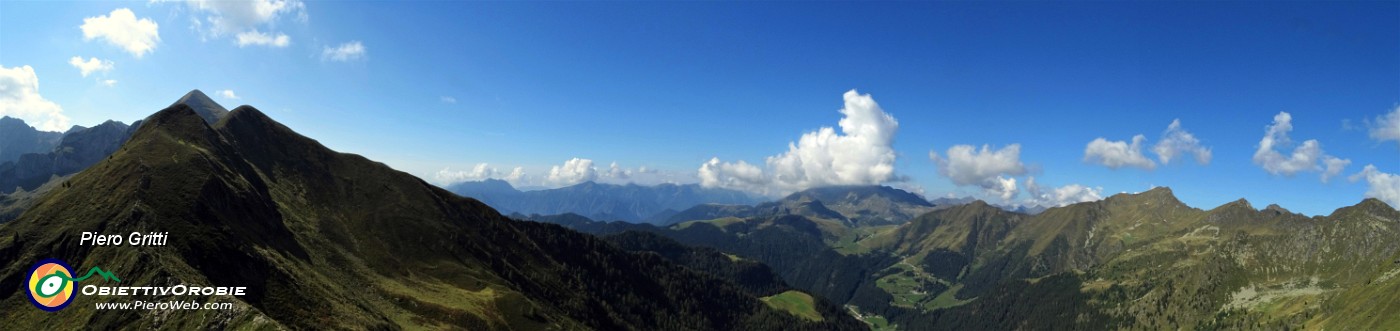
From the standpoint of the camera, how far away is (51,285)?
3989 inches

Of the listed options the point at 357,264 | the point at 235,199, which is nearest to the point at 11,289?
the point at 235,199

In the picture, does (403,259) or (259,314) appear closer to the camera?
(259,314)

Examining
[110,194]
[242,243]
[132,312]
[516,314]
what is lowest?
[516,314]

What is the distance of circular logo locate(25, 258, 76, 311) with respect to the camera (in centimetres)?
9700

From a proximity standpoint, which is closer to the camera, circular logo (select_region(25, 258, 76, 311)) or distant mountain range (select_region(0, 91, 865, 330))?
circular logo (select_region(25, 258, 76, 311))

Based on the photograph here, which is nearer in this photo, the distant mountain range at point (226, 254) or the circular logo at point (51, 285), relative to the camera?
the circular logo at point (51, 285)

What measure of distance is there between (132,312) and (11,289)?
30.0 meters

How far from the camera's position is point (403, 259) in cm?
19125

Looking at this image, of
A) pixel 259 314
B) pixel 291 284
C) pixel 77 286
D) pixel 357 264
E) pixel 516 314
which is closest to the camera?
pixel 259 314

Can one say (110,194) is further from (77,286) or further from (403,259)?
(403,259)

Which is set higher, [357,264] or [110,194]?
[110,194]

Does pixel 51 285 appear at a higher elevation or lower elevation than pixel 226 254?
lower

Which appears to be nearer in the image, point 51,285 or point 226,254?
point 51,285

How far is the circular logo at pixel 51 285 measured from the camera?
318 feet
